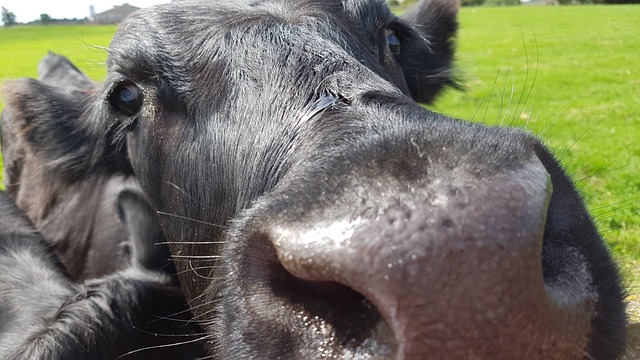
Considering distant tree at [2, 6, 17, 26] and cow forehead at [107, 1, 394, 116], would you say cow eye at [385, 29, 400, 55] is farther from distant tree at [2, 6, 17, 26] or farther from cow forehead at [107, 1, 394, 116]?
distant tree at [2, 6, 17, 26]

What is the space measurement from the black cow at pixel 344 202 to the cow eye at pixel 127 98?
12 millimetres

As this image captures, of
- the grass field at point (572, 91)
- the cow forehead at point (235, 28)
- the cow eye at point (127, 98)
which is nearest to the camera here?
the cow forehead at point (235, 28)

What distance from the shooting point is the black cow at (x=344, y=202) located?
1.25 m

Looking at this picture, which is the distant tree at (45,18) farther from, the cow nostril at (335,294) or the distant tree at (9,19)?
the cow nostril at (335,294)

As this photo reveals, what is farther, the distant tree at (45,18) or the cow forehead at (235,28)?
the distant tree at (45,18)

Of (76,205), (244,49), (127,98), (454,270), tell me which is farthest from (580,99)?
(454,270)

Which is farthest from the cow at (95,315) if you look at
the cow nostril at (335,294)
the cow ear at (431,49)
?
the cow ear at (431,49)

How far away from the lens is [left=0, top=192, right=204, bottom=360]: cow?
303cm

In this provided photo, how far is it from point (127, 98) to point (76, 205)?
202 cm

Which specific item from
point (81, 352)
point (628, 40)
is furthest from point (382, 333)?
point (628, 40)

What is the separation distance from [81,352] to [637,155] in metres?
7.79

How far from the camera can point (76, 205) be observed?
15.0ft

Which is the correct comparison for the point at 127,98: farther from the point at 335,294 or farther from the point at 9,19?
the point at 9,19

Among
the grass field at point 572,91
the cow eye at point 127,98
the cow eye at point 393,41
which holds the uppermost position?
the cow eye at point 393,41
